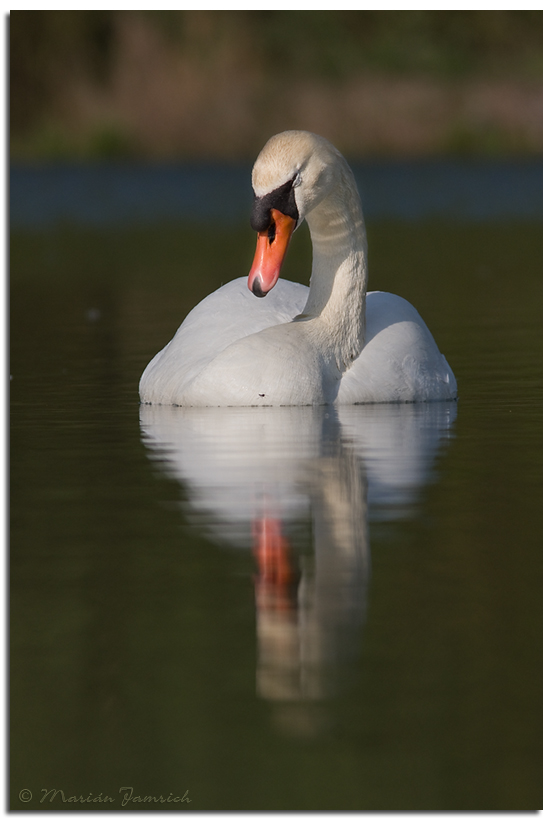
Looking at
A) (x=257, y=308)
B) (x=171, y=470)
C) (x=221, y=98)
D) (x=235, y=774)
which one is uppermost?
(x=221, y=98)

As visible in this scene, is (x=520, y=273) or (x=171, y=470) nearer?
(x=171, y=470)

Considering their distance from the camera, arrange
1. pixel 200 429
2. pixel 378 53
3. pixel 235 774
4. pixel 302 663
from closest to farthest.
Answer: pixel 235 774 < pixel 302 663 < pixel 200 429 < pixel 378 53

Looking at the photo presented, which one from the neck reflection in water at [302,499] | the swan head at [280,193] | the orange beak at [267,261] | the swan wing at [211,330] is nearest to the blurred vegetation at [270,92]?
the swan wing at [211,330]

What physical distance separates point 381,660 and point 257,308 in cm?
504

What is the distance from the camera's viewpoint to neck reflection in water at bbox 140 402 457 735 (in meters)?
4.19

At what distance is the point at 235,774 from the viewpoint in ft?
11.6

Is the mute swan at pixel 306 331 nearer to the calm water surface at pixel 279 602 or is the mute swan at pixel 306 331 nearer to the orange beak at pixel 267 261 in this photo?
the orange beak at pixel 267 261

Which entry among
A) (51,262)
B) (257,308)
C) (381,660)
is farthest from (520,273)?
(381,660)

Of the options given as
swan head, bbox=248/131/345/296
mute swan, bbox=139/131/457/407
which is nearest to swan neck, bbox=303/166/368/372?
mute swan, bbox=139/131/457/407

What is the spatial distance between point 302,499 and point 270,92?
33368 millimetres

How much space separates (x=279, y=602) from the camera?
15.3ft

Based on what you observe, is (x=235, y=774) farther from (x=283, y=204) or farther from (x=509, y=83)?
(x=509, y=83)

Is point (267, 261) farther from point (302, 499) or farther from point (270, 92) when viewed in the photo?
point (270, 92)

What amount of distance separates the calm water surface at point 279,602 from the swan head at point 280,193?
75 cm
